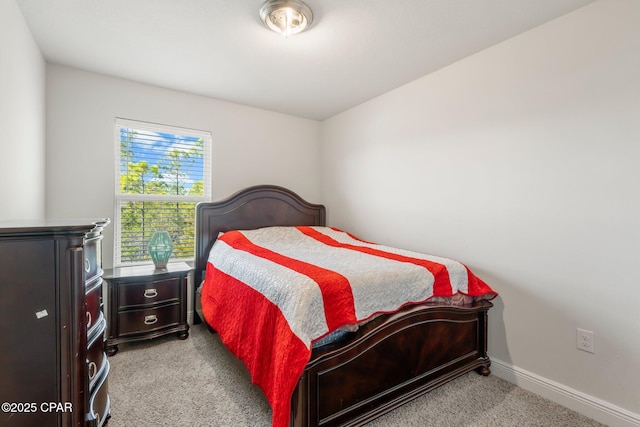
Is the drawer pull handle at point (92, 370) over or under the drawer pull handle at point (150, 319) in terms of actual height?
over

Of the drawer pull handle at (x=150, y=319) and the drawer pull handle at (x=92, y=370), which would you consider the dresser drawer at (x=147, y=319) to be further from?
the drawer pull handle at (x=92, y=370)

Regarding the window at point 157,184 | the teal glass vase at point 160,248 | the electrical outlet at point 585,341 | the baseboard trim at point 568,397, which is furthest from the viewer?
the window at point 157,184

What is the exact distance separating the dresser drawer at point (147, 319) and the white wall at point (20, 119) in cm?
101

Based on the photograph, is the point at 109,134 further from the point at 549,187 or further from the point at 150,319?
the point at 549,187

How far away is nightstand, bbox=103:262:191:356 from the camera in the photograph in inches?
92.5

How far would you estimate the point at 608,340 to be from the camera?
1.66m

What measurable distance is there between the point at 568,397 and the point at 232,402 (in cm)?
203

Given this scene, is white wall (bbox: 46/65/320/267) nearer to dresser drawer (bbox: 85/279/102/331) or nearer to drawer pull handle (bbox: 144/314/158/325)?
drawer pull handle (bbox: 144/314/158/325)

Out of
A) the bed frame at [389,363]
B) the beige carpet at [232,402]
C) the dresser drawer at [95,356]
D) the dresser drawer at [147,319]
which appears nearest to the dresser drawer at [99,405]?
the dresser drawer at [95,356]

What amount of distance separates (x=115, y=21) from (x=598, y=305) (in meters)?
3.42

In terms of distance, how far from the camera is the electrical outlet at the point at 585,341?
1717 mm

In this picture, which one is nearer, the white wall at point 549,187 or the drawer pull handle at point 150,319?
the white wall at point 549,187

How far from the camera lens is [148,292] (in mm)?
2473

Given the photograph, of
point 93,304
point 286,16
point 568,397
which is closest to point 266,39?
point 286,16
